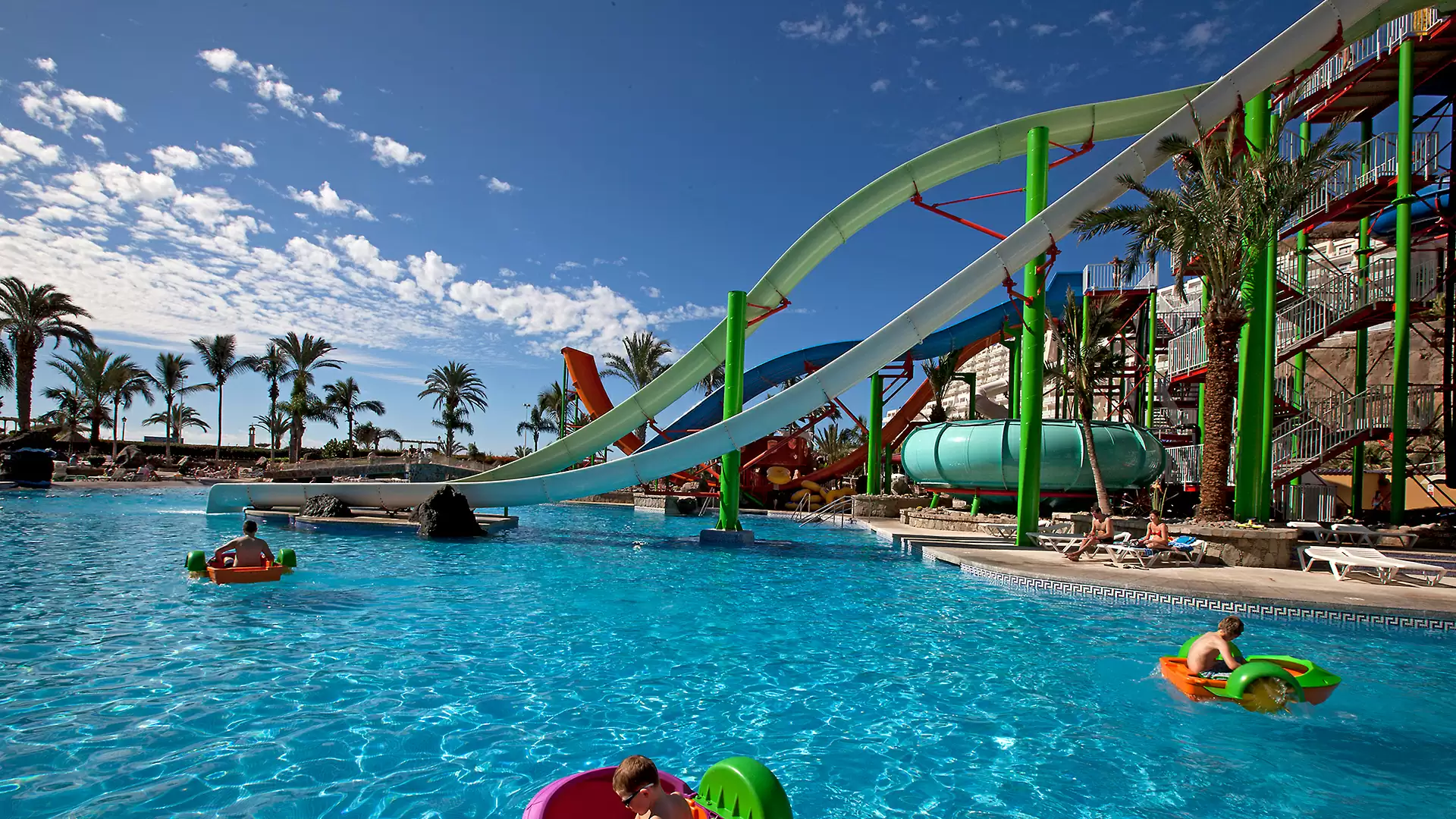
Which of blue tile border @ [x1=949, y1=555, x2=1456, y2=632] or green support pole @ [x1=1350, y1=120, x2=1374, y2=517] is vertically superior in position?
green support pole @ [x1=1350, y1=120, x2=1374, y2=517]

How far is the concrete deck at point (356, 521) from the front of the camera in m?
18.7

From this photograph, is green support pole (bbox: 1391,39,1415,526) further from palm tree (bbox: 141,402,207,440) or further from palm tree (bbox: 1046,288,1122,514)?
palm tree (bbox: 141,402,207,440)

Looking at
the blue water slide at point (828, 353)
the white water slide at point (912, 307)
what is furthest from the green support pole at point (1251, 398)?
the blue water slide at point (828, 353)

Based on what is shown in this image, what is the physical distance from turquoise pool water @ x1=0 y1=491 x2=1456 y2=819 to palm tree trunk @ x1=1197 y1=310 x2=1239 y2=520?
448 cm

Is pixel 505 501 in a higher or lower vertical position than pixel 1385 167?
lower

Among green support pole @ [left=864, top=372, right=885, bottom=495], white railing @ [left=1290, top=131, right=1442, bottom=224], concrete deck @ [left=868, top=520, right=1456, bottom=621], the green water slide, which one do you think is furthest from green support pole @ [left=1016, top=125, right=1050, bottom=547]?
green support pole @ [left=864, top=372, right=885, bottom=495]

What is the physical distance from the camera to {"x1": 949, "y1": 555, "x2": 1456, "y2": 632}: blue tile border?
883 centimetres

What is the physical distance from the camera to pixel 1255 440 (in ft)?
42.8

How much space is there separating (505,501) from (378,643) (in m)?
11.7

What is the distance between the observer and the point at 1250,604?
370 inches

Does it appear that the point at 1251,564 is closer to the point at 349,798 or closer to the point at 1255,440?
the point at 1255,440

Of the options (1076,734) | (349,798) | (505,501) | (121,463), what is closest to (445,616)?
(349,798)

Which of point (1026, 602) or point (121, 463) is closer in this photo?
point (1026, 602)

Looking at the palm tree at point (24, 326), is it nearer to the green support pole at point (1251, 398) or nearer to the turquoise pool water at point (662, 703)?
the turquoise pool water at point (662, 703)
